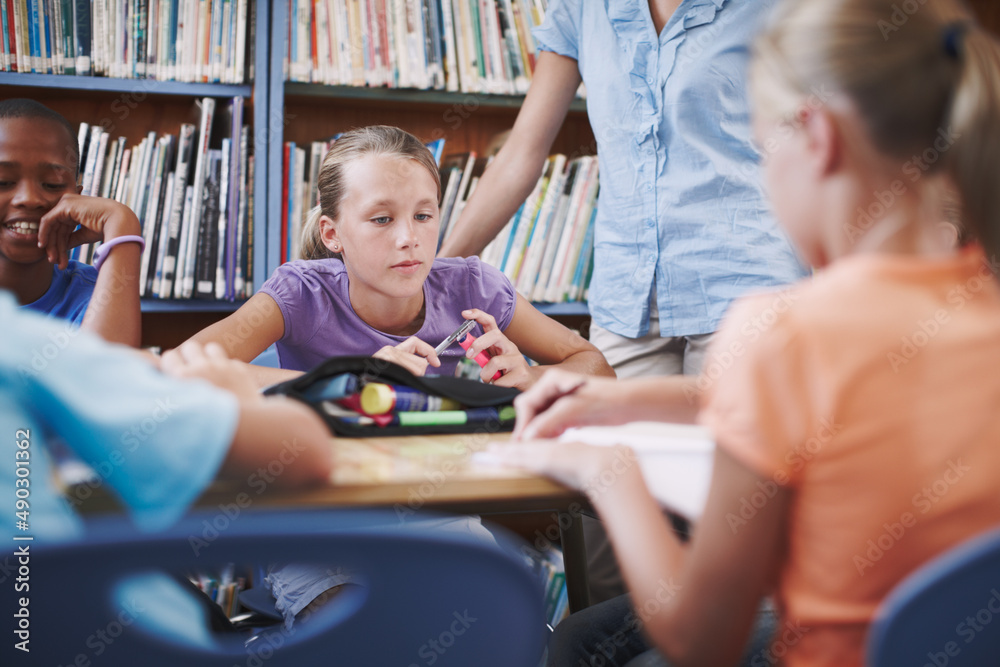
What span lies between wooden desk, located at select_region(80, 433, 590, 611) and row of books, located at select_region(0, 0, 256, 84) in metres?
1.45

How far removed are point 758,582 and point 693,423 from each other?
37 centimetres

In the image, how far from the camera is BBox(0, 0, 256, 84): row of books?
1809 millimetres

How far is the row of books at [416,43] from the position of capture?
197 cm

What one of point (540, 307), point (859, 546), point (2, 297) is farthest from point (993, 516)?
point (540, 307)

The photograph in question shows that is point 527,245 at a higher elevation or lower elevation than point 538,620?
higher

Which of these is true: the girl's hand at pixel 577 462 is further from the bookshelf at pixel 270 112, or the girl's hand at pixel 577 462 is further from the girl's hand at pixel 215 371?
the bookshelf at pixel 270 112

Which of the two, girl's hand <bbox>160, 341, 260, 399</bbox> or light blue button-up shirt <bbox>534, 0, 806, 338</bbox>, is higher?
light blue button-up shirt <bbox>534, 0, 806, 338</bbox>

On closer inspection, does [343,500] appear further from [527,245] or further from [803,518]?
[527,245]

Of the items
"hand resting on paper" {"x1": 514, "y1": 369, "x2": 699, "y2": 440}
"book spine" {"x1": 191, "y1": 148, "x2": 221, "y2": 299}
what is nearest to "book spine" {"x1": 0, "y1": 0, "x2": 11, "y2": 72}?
"book spine" {"x1": 191, "y1": 148, "x2": 221, "y2": 299}

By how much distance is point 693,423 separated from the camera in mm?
965

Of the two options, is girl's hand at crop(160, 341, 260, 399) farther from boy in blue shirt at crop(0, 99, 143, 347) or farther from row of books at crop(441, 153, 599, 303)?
row of books at crop(441, 153, 599, 303)

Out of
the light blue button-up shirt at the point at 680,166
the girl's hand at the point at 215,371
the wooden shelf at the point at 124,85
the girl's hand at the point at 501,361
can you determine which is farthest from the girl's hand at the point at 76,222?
the light blue button-up shirt at the point at 680,166

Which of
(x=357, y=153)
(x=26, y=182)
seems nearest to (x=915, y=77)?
(x=357, y=153)

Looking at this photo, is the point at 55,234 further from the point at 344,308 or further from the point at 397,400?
the point at 397,400
